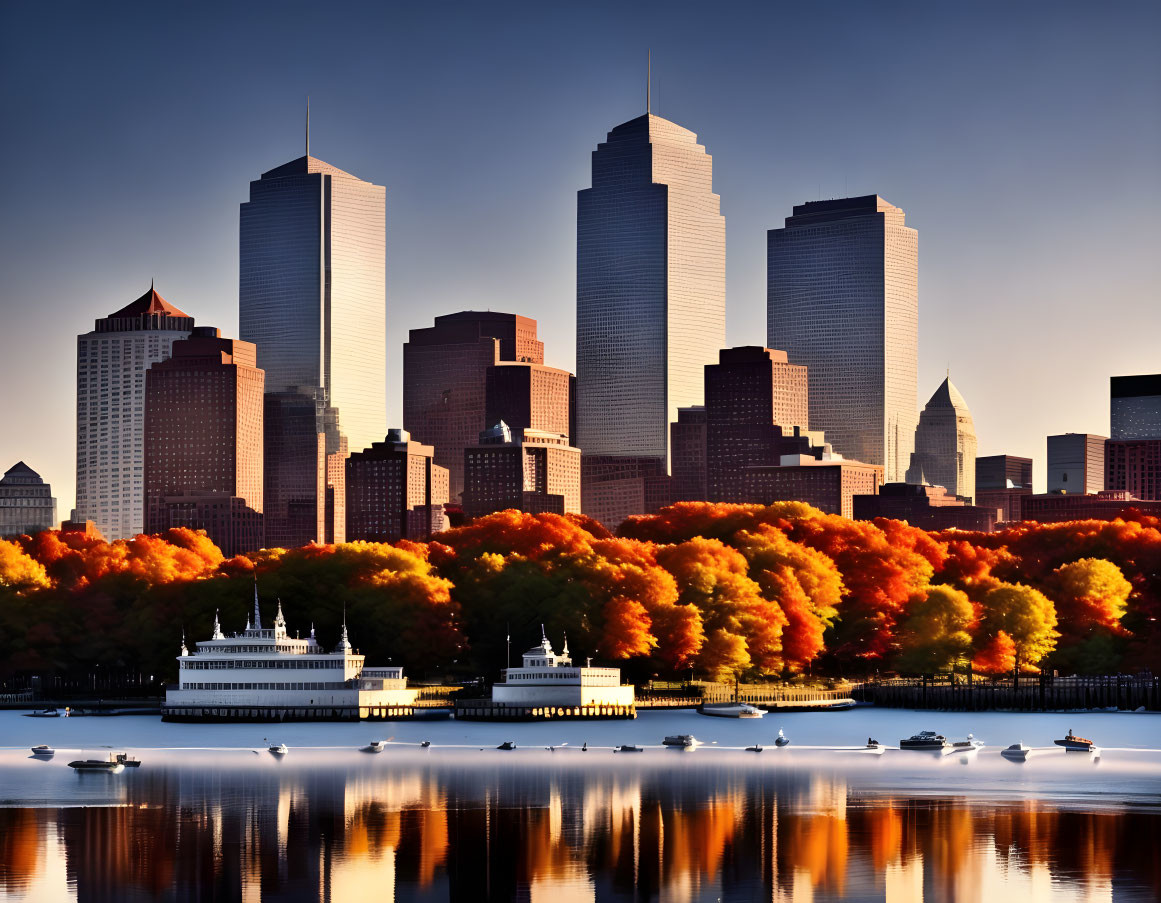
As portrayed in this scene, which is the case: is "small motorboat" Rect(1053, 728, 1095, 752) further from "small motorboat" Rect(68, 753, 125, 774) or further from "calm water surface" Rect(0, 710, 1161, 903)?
"small motorboat" Rect(68, 753, 125, 774)

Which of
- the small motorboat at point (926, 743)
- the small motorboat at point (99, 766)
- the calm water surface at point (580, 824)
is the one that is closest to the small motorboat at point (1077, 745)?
the calm water surface at point (580, 824)

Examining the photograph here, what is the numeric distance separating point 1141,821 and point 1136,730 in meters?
66.2

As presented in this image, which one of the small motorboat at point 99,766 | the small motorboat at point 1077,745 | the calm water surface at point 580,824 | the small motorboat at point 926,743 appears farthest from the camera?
the small motorboat at point 926,743

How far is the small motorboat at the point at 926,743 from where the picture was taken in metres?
166

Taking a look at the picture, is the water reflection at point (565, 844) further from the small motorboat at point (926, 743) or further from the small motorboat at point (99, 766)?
the small motorboat at point (926, 743)

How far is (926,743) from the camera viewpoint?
16650cm

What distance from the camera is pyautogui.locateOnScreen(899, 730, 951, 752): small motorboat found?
166m

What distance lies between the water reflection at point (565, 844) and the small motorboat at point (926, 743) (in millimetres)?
26146

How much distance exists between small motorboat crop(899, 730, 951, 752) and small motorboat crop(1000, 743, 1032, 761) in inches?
220

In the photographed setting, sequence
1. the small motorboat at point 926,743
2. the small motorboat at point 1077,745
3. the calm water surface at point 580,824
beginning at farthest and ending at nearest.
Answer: the small motorboat at point 926,743, the small motorboat at point 1077,745, the calm water surface at point 580,824

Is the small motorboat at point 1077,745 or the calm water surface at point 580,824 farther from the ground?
the small motorboat at point 1077,745

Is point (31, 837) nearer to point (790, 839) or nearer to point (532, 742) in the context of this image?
point (790, 839)

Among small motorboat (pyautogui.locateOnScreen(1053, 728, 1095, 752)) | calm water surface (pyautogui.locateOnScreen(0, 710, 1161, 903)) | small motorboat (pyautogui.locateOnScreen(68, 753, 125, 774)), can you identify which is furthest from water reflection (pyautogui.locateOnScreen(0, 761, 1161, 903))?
small motorboat (pyautogui.locateOnScreen(1053, 728, 1095, 752))

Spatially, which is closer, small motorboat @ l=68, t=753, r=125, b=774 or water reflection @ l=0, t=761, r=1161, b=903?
water reflection @ l=0, t=761, r=1161, b=903
